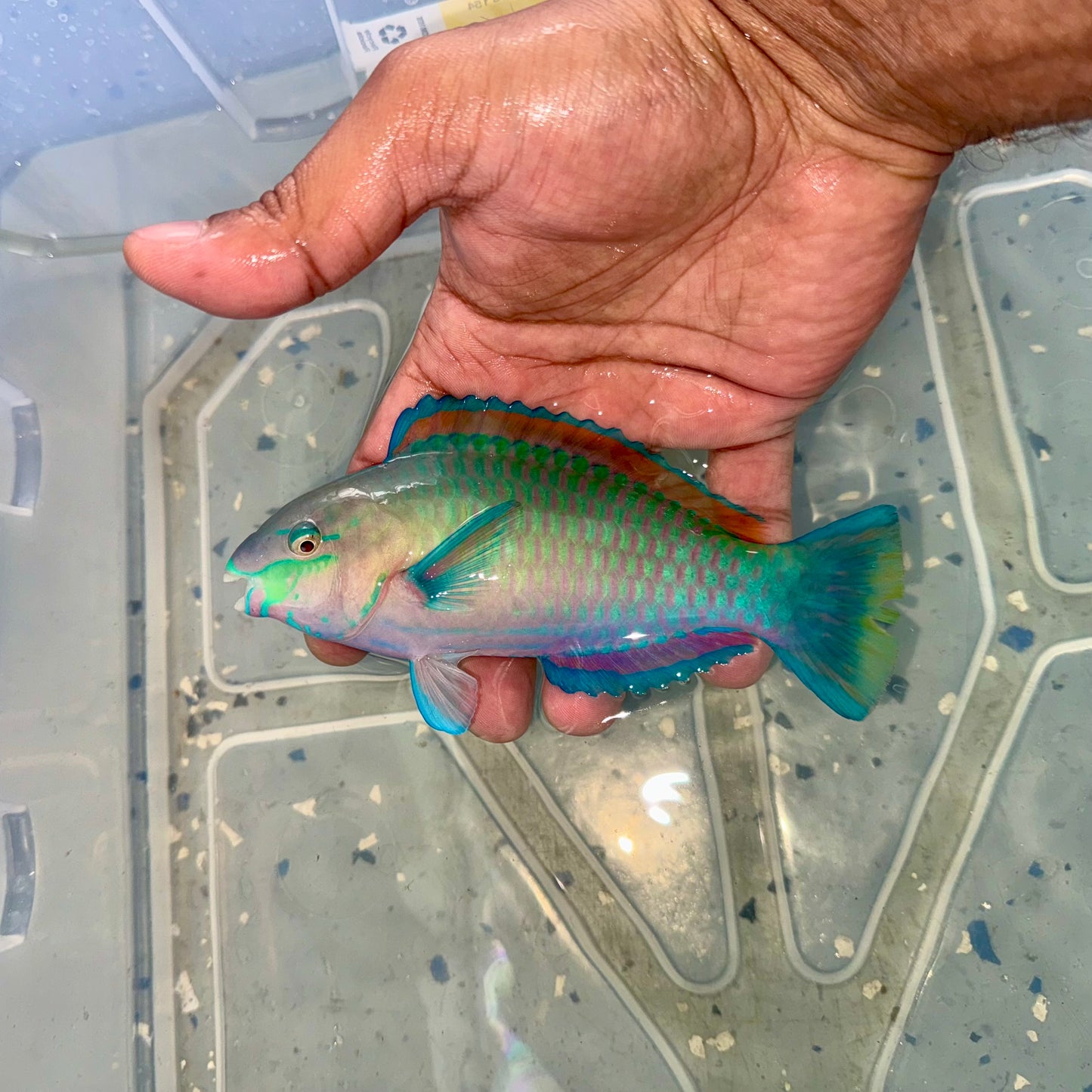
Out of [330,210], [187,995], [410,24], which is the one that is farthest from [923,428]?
[187,995]

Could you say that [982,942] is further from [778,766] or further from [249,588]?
[249,588]

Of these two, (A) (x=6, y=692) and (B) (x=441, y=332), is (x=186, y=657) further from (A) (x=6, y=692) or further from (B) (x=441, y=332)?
(B) (x=441, y=332)

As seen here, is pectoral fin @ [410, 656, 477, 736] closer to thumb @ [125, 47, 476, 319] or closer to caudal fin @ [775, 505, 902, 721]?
caudal fin @ [775, 505, 902, 721]

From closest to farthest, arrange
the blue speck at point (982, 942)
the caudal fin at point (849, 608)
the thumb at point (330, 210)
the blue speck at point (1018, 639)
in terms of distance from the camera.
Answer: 1. the thumb at point (330, 210)
2. the caudal fin at point (849, 608)
3. the blue speck at point (982, 942)
4. the blue speck at point (1018, 639)

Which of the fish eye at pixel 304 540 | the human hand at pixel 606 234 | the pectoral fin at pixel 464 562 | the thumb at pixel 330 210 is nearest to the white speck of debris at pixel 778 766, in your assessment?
the human hand at pixel 606 234

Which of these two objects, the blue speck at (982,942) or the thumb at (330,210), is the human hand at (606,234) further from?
the blue speck at (982,942)

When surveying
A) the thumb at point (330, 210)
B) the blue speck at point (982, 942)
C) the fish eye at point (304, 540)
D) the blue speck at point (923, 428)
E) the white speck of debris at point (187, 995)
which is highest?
the thumb at point (330, 210)
